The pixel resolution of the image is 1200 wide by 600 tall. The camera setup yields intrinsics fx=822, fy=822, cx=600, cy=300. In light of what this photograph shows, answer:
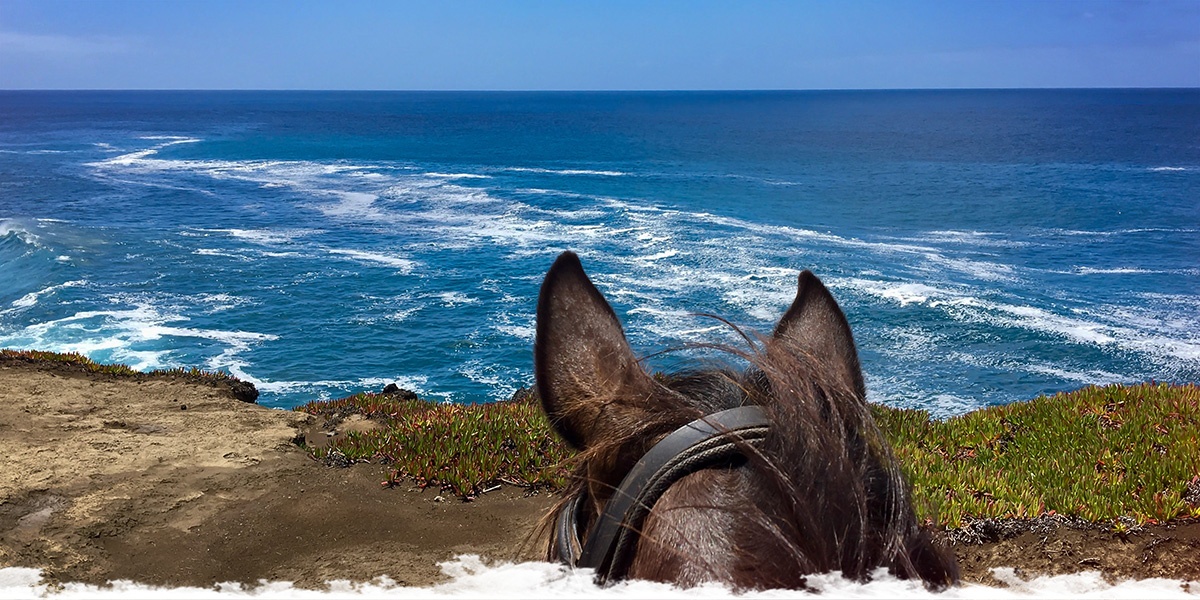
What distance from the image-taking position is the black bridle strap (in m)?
1.59

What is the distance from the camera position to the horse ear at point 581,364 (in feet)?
6.40

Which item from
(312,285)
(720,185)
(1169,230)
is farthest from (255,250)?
(1169,230)

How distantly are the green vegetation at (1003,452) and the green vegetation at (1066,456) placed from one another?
0.01 meters

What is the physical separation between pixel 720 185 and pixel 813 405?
6037cm

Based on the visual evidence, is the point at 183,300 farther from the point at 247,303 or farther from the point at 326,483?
the point at 326,483

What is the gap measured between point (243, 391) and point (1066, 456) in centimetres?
1058

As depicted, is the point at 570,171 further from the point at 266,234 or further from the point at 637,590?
the point at 637,590

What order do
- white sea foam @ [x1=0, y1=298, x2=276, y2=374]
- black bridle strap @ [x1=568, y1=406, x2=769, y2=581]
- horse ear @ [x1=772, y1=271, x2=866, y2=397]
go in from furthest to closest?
white sea foam @ [x1=0, y1=298, x2=276, y2=374] < horse ear @ [x1=772, y1=271, x2=866, y2=397] < black bridle strap @ [x1=568, y1=406, x2=769, y2=581]

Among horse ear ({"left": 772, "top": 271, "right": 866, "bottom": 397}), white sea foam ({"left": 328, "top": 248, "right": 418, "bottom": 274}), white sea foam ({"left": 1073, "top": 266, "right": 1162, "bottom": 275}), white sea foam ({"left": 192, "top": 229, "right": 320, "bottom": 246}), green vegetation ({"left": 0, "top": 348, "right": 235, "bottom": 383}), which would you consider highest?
horse ear ({"left": 772, "top": 271, "right": 866, "bottom": 397})

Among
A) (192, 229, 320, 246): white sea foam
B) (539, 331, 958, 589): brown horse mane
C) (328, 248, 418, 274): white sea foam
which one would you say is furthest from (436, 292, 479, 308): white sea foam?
(539, 331, 958, 589): brown horse mane

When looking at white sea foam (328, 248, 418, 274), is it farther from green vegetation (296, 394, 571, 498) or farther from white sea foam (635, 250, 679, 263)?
green vegetation (296, 394, 571, 498)

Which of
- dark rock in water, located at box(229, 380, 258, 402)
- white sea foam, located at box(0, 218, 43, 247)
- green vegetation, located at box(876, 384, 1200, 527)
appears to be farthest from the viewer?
white sea foam, located at box(0, 218, 43, 247)

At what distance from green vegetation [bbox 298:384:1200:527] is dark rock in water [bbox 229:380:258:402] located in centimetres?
268

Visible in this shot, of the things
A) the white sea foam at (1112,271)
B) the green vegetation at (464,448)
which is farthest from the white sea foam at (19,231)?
the white sea foam at (1112,271)
